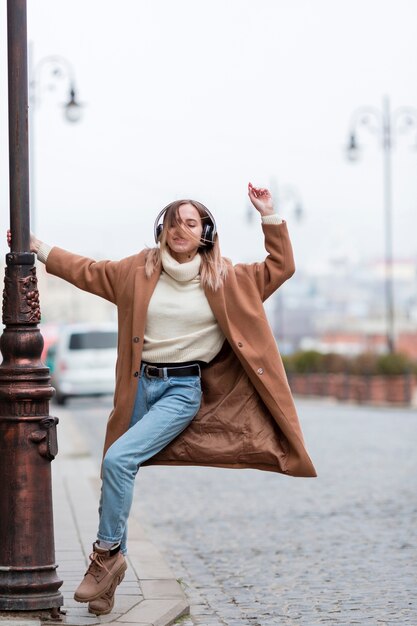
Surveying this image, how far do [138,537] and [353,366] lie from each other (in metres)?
28.7

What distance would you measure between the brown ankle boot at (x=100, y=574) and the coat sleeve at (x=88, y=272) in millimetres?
1070

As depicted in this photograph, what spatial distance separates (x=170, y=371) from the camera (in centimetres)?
607

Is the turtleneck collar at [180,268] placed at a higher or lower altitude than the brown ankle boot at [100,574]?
higher

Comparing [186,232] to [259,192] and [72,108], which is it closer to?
[259,192]

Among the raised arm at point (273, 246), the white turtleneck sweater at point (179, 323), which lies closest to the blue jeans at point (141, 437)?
the white turtleneck sweater at point (179, 323)

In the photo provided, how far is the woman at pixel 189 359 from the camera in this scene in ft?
19.6

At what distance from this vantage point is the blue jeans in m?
5.86

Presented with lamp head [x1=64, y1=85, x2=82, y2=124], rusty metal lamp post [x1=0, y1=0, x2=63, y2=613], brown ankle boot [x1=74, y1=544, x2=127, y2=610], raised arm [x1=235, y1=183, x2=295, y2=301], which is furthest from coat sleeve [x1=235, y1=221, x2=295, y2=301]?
lamp head [x1=64, y1=85, x2=82, y2=124]

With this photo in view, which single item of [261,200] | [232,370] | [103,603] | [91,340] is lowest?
[103,603]

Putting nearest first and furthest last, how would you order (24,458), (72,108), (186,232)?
1. (24,458)
2. (186,232)
3. (72,108)

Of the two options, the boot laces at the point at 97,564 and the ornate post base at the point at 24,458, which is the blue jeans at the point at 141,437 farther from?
the ornate post base at the point at 24,458

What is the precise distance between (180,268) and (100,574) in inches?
51.3

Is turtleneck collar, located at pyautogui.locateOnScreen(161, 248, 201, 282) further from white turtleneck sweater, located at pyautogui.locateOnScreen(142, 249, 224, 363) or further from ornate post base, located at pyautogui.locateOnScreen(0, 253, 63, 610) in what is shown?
ornate post base, located at pyautogui.locateOnScreen(0, 253, 63, 610)

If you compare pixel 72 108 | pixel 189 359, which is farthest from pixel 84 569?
pixel 72 108
